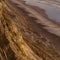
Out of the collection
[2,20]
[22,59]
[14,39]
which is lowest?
[22,59]

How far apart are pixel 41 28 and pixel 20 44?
6.63 m

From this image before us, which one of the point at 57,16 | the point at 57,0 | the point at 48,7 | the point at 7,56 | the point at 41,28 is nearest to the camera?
the point at 7,56

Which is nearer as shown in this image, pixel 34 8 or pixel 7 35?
pixel 7 35

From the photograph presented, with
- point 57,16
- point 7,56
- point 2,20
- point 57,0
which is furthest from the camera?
point 57,0

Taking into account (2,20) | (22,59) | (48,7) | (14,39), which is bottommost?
(48,7)

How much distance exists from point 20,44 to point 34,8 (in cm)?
1300

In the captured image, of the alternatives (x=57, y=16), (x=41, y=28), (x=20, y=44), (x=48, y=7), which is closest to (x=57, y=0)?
(x=48, y=7)

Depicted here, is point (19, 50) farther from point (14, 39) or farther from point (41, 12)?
point (41, 12)

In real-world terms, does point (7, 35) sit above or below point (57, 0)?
above

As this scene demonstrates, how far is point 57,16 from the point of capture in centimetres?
1602

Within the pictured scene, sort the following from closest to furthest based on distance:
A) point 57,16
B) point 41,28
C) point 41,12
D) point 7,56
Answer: point 7,56 < point 41,28 < point 57,16 < point 41,12

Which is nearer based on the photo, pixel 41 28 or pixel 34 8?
pixel 41 28

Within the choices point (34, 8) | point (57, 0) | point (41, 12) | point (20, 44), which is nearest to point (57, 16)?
point (41, 12)

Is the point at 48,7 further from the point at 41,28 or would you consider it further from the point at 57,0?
the point at 41,28
